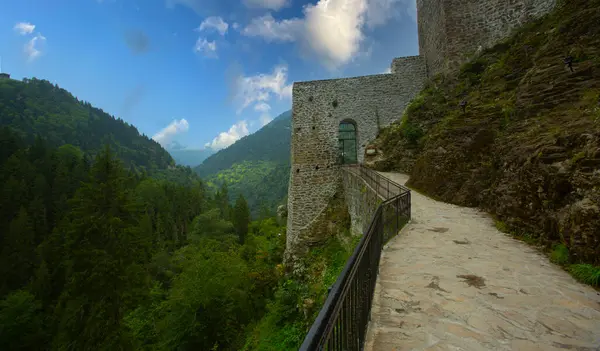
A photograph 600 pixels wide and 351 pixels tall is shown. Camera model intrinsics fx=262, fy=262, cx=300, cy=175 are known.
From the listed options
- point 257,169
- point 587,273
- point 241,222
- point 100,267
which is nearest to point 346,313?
point 587,273

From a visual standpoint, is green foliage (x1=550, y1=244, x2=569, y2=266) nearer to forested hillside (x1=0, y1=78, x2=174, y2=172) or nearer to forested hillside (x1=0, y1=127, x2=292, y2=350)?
forested hillside (x1=0, y1=127, x2=292, y2=350)

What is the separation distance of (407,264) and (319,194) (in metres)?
12.3

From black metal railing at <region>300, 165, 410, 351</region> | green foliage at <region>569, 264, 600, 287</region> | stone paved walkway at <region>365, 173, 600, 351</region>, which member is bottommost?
stone paved walkway at <region>365, 173, 600, 351</region>

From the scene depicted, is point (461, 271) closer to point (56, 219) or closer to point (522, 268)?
point (522, 268)

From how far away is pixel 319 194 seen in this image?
16.6 meters

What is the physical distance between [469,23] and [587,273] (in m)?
14.8

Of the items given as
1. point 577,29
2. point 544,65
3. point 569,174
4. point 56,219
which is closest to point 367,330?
point 569,174

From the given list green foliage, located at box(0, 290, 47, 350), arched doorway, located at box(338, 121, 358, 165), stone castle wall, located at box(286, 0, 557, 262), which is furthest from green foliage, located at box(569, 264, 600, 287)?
green foliage, located at box(0, 290, 47, 350)

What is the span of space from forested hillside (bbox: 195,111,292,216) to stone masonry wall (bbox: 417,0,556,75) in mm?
62593

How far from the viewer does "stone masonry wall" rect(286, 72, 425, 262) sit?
16.4 metres

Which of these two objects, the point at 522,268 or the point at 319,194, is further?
the point at 319,194

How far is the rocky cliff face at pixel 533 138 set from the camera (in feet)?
13.3

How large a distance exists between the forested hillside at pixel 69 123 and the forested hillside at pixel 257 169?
33313 millimetres

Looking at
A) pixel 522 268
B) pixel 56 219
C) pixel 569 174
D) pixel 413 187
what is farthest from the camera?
pixel 56 219
